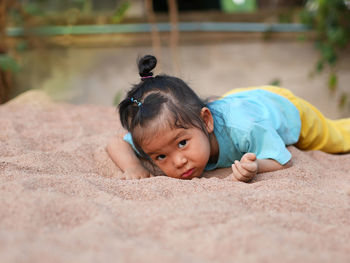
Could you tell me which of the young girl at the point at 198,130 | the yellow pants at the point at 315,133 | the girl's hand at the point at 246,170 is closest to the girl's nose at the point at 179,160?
the young girl at the point at 198,130

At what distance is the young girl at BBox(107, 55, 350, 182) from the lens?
Result: 204 cm

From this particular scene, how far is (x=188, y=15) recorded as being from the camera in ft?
19.1

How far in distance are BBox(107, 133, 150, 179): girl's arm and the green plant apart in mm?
3572

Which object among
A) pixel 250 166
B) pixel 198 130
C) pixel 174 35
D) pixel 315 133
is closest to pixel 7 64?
pixel 174 35

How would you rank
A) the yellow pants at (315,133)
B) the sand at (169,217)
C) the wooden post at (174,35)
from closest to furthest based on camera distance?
the sand at (169,217) → the yellow pants at (315,133) → the wooden post at (174,35)

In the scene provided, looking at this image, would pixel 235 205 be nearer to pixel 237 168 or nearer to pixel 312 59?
pixel 237 168

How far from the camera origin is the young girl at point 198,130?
204 cm

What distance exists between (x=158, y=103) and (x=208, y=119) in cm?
33

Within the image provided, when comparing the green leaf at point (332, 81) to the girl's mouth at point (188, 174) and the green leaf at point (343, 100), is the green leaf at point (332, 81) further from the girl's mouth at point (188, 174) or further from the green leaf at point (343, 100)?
the girl's mouth at point (188, 174)

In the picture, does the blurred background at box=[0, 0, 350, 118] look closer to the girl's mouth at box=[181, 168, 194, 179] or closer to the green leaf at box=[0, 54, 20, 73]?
the green leaf at box=[0, 54, 20, 73]

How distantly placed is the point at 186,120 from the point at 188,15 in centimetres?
406

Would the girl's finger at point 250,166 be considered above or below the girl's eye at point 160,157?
above

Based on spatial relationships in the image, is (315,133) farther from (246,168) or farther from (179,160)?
(179,160)

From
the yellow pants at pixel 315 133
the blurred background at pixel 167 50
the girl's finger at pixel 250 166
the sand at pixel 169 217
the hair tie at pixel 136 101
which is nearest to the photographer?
the sand at pixel 169 217
